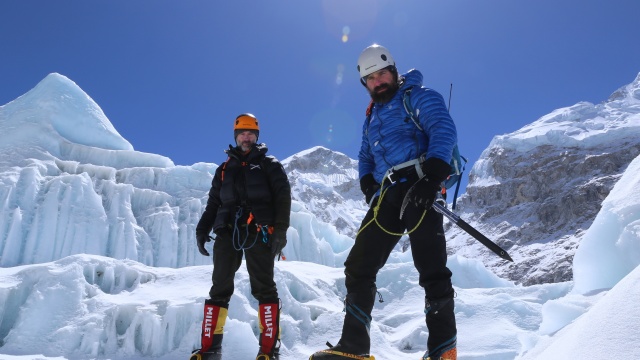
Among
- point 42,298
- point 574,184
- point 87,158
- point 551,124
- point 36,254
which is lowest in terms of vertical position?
point 42,298

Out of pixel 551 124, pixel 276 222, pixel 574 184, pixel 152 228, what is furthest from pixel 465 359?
pixel 551 124

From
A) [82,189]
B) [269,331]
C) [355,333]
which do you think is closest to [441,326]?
[355,333]

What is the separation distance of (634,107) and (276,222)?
137 metres

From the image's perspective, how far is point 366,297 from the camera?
3.23 metres

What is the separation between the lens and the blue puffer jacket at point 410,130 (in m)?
3.31

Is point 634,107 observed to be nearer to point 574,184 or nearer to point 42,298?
point 574,184

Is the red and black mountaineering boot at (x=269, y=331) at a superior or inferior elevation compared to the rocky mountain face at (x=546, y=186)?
inferior

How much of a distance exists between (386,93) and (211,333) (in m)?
2.79

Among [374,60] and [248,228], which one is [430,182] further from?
[248,228]

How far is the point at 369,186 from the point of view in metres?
3.84

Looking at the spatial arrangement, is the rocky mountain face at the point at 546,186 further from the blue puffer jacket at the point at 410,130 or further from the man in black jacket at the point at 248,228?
the blue puffer jacket at the point at 410,130

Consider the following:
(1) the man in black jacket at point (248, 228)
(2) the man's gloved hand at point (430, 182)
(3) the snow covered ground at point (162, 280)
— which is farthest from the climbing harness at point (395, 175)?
(1) the man in black jacket at point (248, 228)

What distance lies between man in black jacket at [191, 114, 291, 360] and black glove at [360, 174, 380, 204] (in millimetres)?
1254

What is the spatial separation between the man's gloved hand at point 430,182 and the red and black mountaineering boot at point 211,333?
242 cm
